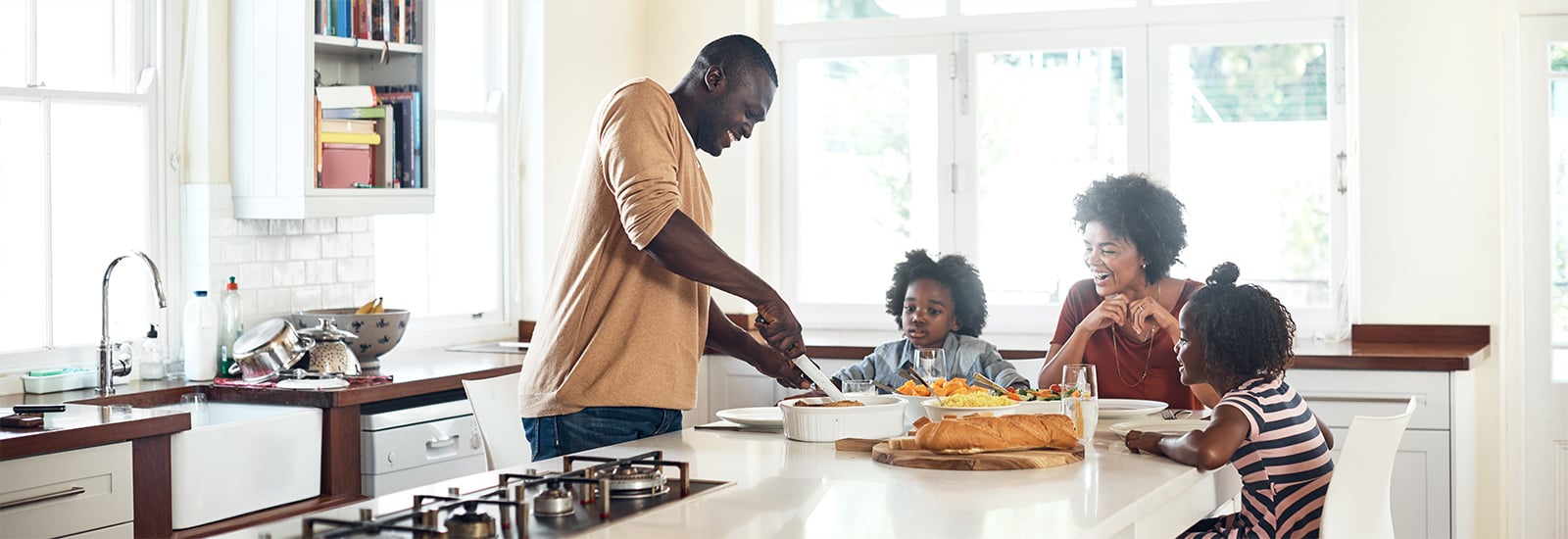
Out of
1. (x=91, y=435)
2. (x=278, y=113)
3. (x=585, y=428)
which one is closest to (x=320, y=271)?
(x=278, y=113)

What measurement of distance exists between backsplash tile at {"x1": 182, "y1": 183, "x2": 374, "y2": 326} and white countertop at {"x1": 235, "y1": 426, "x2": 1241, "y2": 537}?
1787 millimetres

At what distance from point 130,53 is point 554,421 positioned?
1828 millimetres

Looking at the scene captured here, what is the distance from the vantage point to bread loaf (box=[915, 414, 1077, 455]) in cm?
209

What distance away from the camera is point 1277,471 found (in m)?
2.32

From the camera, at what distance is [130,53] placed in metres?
3.48

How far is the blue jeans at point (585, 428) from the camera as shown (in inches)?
92.5

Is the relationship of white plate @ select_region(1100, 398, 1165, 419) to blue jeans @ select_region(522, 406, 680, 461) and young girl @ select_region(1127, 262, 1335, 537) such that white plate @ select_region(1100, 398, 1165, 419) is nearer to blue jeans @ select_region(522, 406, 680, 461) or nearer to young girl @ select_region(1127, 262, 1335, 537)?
young girl @ select_region(1127, 262, 1335, 537)

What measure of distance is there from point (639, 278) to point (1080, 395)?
0.74 m

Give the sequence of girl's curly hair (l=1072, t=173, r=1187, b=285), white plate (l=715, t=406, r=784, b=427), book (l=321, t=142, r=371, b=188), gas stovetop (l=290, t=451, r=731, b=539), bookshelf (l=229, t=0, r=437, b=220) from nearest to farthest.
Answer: gas stovetop (l=290, t=451, r=731, b=539) → white plate (l=715, t=406, r=784, b=427) → girl's curly hair (l=1072, t=173, r=1187, b=285) → bookshelf (l=229, t=0, r=437, b=220) → book (l=321, t=142, r=371, b=188)

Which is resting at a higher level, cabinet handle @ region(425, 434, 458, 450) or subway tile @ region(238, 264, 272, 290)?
subway tile @ region(238, 264, 272, 290)

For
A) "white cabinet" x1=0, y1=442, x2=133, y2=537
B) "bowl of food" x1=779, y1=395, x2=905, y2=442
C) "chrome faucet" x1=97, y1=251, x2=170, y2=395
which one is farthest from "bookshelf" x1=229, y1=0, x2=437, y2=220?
"bowl of food" x1=779, y1=395, x2=905, y2=442

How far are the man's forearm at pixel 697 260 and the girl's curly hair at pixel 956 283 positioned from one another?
4.60 feet

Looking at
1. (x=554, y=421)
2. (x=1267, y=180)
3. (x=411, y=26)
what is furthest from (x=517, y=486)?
(x=1267, y=180)

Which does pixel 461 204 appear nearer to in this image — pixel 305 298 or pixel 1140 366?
pixel 305 298
